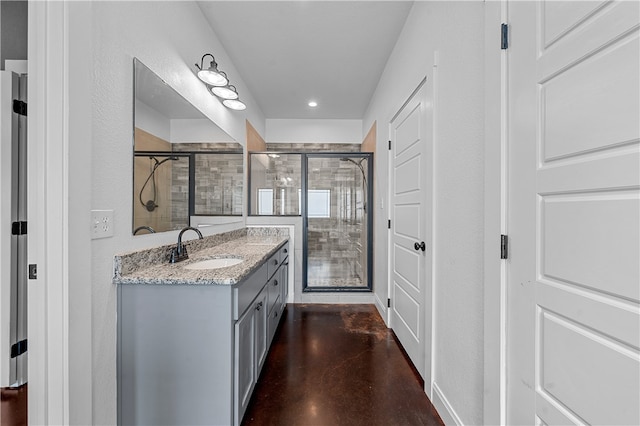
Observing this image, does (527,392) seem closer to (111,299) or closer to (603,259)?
(603,259)

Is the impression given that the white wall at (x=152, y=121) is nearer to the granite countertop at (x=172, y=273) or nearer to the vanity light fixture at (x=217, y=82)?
the vanity light fixture at (x=217, y=82)

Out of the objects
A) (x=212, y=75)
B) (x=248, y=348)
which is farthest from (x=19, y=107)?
(x=248, y=348)

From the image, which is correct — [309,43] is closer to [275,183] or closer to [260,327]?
[275,183]

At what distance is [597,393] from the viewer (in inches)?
29.0

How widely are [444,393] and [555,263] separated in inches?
43.1

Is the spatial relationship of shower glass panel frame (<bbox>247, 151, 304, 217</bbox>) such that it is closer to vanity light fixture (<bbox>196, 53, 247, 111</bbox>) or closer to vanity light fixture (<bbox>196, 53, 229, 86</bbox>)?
vanity light fixture (<bbox>196, 53, 247, 111</bbox>)

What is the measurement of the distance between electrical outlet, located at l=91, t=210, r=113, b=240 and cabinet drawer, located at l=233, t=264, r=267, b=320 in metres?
0.61

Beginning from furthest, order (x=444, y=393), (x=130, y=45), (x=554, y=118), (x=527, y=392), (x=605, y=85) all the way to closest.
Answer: (x=444, y=393) < (x=130, y=45) < (x=527, y=392) < (x=554, y=118) < (x=605, y=85)

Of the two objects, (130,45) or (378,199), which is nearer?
(130,45)

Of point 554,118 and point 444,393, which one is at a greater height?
point 554,118

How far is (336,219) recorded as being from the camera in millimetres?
3773

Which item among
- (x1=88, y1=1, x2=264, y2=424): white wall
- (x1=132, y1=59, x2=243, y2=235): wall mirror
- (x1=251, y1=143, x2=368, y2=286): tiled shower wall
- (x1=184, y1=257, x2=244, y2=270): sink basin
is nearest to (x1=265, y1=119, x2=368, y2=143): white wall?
(x1=251, y1=143, x2=368, y2=286): tiled shower wall

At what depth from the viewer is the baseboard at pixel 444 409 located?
1.40m

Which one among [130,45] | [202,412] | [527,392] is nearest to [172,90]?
[130,45]
